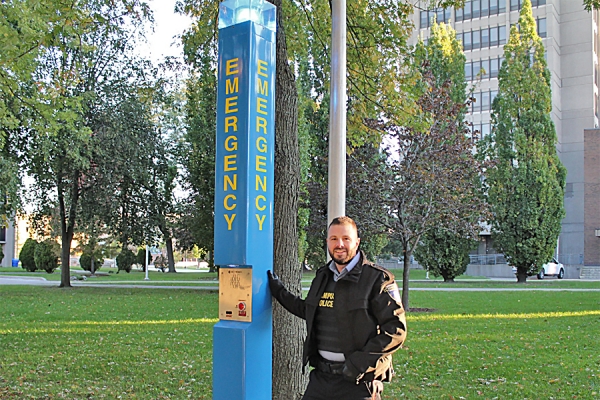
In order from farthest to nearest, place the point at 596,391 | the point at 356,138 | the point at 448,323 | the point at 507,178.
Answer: the point at 507,178
the point at 448,323
the point at 356,138
the point at 596,391

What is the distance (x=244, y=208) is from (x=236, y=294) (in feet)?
2.08

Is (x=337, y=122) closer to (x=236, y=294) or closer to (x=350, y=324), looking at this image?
(x=236, y=294)

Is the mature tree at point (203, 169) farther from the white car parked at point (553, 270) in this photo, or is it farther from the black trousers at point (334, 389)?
the white car parked at point (553, 270)

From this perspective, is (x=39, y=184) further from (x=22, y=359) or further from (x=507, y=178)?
(x=507, y=178)

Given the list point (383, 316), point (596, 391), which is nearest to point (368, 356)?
point (383, 316)

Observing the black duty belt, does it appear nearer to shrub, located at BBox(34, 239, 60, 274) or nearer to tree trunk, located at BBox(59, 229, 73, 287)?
tree trunk, located at BBox(59, 229, 73, 287)

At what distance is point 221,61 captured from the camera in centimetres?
455

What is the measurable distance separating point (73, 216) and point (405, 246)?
47.6 feet

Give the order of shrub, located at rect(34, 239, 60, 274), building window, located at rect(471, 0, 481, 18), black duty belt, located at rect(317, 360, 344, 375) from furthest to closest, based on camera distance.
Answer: building window, located at rect(471, 0, 481, 18), shrub, located at rect(34, 239, 60, 274), black duty belt, located at rect(317, 360, 344, 375)

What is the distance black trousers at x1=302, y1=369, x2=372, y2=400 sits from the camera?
340cm

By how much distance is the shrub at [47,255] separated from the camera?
4406 cm

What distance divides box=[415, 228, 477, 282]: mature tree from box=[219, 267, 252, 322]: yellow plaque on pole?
91.4 ft

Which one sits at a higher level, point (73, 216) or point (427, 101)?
point (427, 101)

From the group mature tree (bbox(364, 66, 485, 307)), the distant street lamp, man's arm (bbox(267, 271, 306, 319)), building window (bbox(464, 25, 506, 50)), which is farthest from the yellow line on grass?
building window (bbox(464, 25, 506, 50))
